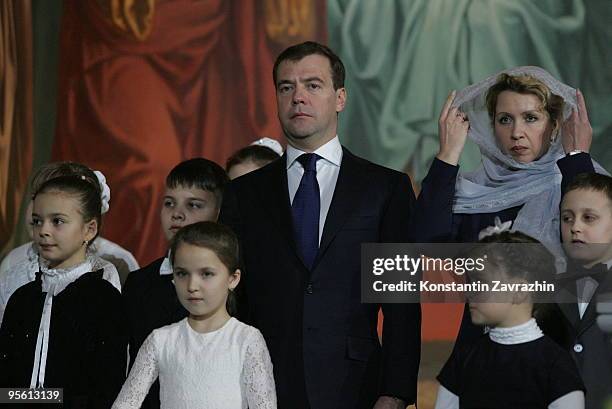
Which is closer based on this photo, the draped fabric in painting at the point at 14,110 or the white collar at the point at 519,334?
the white collar at the point at 519,334

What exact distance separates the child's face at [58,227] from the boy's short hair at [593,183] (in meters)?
1.48

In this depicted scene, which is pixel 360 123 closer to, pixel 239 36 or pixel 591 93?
pixel 239 36

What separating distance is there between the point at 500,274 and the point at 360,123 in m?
3.03

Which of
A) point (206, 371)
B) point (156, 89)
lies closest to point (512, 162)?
point (206, 371)

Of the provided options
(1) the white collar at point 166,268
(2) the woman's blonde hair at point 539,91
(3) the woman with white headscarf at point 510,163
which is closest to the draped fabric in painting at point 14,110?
(1) the white collar at point 166,268

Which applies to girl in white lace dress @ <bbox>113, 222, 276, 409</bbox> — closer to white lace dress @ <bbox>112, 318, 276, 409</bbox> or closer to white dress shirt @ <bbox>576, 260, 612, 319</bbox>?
white lace dress @ <bbox>112, 318, 276, 409</bbox>

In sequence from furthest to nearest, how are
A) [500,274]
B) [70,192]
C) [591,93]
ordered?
1. [591,93]
2. [70,192]
3. [500,274]

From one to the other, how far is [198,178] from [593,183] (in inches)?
54.7

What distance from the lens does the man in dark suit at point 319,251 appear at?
3098 mm

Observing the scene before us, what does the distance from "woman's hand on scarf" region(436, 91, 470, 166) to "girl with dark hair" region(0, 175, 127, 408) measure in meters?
1.11

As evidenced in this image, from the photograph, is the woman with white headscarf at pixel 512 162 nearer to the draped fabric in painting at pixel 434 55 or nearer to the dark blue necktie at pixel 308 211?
the dark blue necktie at pixel 308 211

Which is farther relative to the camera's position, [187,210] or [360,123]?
[360,123]

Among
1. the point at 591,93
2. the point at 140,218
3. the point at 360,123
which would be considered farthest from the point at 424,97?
the point at 140,218

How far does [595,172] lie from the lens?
10.5 feet
